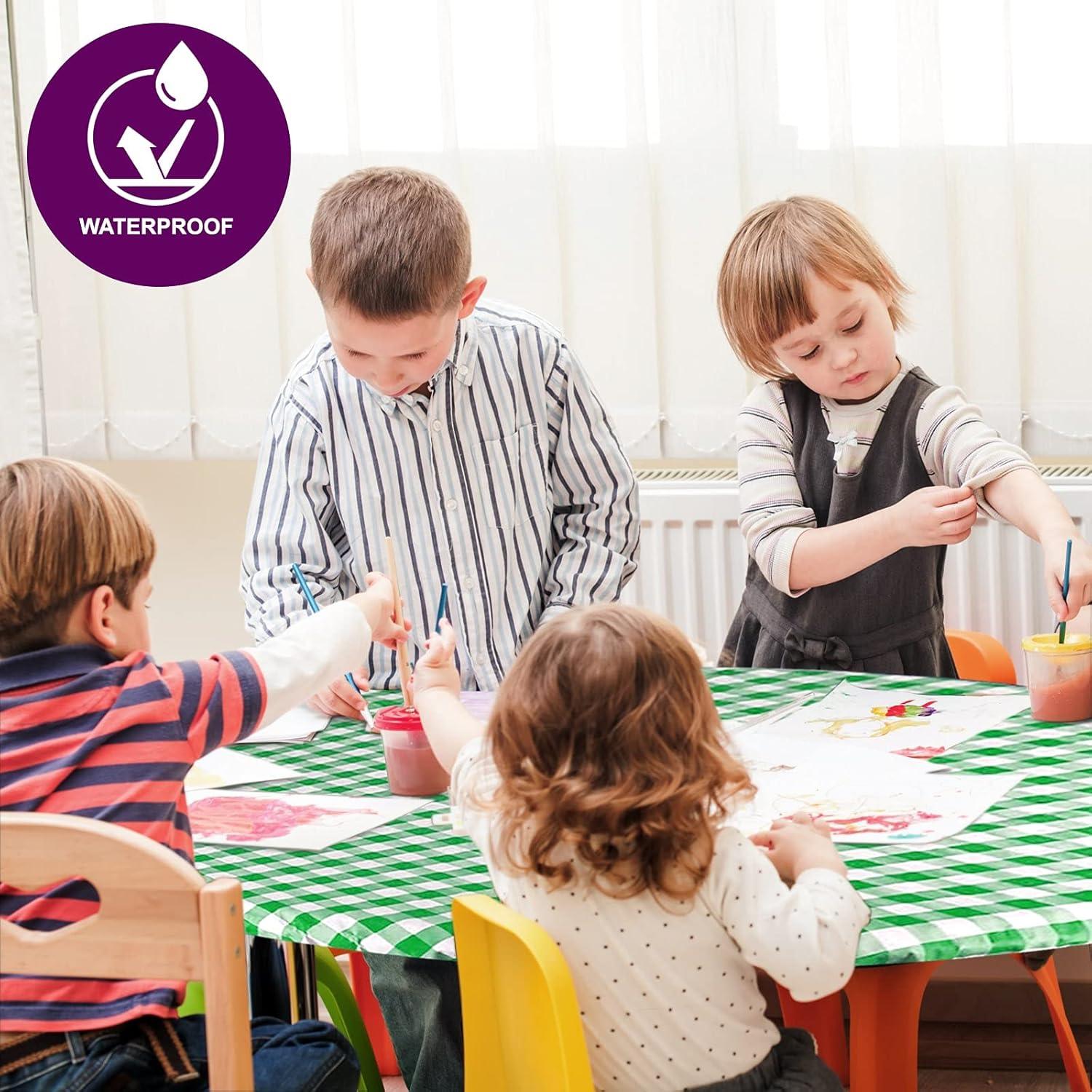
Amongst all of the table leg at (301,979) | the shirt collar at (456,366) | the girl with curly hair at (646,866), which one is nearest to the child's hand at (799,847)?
the girl with curly hair at (646,866)

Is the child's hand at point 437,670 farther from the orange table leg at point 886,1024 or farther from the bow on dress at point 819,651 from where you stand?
the bow on dress at point 819,651

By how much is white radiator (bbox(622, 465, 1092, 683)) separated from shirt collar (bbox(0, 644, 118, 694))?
1642 millimetres

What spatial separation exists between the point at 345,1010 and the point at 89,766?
669 mm

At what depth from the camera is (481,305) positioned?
2168 millimetres

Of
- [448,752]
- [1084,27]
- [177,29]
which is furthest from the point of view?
[177,29]

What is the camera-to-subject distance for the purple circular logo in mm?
3076

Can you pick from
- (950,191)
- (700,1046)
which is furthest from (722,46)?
(700,1046)

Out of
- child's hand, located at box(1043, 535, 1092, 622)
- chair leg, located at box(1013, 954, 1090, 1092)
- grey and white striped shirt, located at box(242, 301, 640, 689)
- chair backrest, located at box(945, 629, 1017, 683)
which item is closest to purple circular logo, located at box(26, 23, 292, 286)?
grey and white striped shirt, located at box(242, 301, 640, 689)

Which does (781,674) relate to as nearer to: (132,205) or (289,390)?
(289,390)

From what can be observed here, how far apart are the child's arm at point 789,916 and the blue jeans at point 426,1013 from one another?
419 millimetres

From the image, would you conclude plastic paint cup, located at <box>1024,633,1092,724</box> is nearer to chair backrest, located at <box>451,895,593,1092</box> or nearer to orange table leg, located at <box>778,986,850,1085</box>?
orange table leg, located at <box>778,986,850,1085</box>

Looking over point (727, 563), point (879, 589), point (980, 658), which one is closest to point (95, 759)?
point (879, 589)

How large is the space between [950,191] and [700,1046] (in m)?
1.98

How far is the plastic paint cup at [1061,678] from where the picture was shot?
170 centimetres
